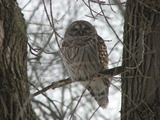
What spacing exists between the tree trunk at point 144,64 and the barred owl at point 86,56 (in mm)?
1495

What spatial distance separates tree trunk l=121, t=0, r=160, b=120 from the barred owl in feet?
4.90

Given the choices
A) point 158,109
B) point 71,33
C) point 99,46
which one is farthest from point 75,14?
point 158,109

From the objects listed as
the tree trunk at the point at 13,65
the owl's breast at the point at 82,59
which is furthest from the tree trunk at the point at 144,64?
the owl's breast at the point at 82,59

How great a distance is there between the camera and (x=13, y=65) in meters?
3.10

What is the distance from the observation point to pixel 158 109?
324 centimetres

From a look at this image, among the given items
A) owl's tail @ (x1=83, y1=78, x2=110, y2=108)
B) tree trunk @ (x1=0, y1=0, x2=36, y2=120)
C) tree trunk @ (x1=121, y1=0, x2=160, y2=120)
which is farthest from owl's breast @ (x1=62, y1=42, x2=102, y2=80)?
tree trunk @ (x1=0, y1=0, x2=36, y2=120)

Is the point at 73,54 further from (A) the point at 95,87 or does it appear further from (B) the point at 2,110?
(B) the point at 2,110

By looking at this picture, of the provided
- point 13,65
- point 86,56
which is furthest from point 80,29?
point 13,65

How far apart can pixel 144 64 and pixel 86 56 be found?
202 cm

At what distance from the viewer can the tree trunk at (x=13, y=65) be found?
2.89 m

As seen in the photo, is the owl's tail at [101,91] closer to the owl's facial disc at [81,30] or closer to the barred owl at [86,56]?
the barred owl at [86,56]

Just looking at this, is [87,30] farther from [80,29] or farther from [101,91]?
[101,91]

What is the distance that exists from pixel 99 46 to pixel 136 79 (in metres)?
2.13

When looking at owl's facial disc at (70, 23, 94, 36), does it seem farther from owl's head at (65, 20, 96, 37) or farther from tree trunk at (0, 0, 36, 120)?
Answer: tree trunk at (0, 0, 36, 120)
